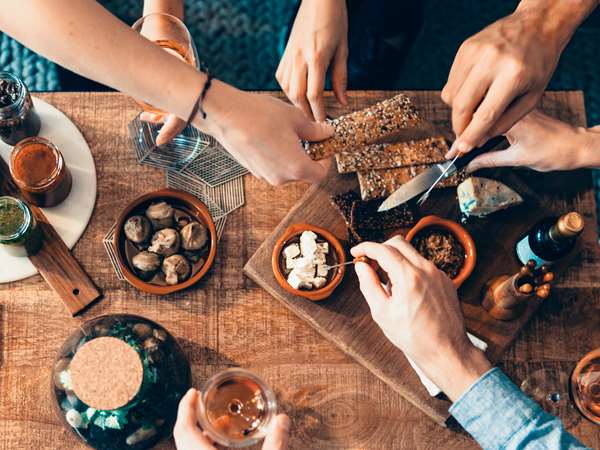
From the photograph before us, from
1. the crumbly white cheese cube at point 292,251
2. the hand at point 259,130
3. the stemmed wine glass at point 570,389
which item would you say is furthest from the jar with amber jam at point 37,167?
the stemmed wine glass at point 570,389

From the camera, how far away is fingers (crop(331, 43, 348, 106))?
139 centimetres

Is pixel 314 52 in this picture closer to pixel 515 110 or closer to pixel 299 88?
pixel 299 88

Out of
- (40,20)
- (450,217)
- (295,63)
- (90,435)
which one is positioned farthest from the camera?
(450,217)

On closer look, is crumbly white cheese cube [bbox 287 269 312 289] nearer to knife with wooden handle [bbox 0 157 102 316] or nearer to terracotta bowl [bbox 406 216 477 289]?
terracotta bowl [bbox 406 216 477 289]

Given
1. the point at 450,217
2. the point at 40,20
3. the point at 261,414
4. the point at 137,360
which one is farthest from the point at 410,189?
the point at 40,20

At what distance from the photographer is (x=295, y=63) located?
1366 millimetres

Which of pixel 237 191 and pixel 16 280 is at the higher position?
pixel 237 191

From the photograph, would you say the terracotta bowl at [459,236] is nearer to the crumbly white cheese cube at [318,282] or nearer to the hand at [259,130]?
the crumbly white cheese cube at [318,282]

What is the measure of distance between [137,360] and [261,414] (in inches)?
10.3

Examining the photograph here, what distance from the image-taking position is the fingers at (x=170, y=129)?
4.43 feet

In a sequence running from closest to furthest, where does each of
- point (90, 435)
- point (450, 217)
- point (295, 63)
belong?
1. point (90, 435)
2. point (295, 63)
3. point (450, 217)

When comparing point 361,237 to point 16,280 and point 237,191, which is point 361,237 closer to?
point 237,191

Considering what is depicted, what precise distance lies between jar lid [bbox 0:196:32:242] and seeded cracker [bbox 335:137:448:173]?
675 millimetres

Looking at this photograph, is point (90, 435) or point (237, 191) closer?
point (90, 435)
